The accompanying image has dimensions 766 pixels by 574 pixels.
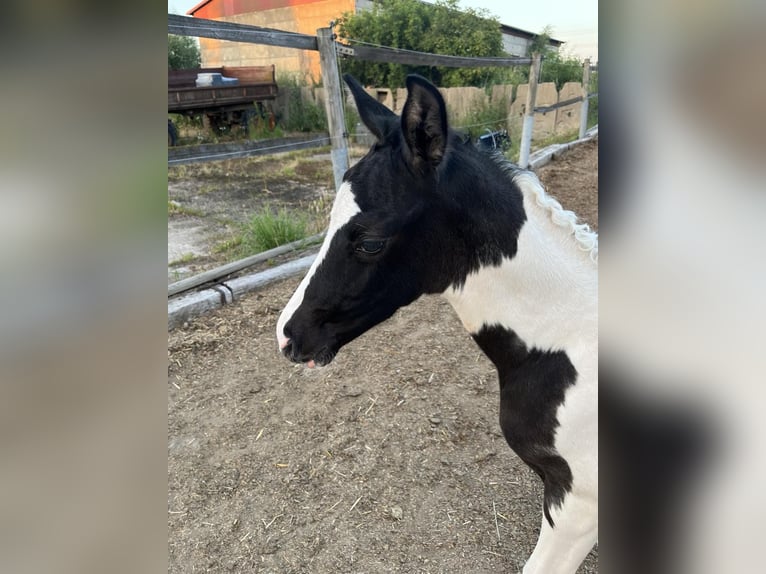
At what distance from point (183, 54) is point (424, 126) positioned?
34.9ft

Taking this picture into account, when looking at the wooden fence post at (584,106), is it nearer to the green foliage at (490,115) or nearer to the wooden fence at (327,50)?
the green foliage at (490,115)

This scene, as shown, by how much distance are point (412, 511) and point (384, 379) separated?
2.93 ft

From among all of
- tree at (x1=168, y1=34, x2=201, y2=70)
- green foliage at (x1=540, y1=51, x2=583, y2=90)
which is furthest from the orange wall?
green foliage at (x1=540, y1=51, x2=583, y2=90)

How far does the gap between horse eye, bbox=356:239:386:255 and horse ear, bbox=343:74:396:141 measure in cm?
31

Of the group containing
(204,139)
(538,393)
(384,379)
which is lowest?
(384,379)

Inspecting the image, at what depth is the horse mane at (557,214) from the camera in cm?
128

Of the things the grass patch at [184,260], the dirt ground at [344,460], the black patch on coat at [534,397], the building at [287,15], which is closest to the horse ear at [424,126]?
the black patch on coat at [534,397]
